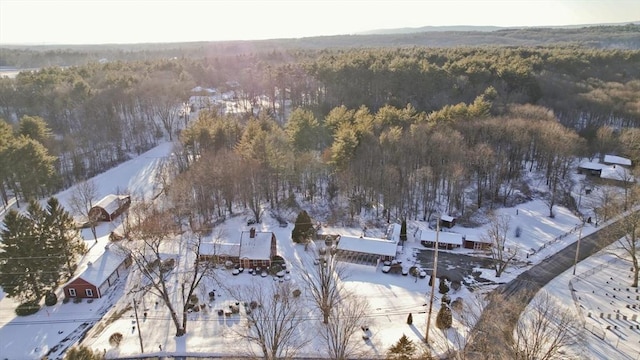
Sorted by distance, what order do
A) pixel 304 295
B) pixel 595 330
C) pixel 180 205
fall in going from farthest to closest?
pixel 180 205
pixel 304 295
pixel 595 330

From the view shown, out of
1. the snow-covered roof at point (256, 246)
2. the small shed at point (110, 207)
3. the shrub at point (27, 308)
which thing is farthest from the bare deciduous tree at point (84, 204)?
the snow-covered roof at point (256, 246)

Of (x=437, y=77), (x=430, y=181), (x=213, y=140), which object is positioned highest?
(x=437, y=77)

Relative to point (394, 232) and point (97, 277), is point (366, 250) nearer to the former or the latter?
point (394, 232)

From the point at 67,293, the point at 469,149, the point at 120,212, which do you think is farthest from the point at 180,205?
the point at 469,149

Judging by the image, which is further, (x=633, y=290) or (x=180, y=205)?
(x=180, y=205)

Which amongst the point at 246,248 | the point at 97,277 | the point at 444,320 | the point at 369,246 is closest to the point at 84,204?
the point at 97,277

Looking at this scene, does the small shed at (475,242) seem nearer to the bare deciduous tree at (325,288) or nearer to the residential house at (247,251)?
A: the bare deciduous tree at (325,288)

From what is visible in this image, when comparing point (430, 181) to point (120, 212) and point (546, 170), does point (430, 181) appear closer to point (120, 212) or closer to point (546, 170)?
point (546, 170)
